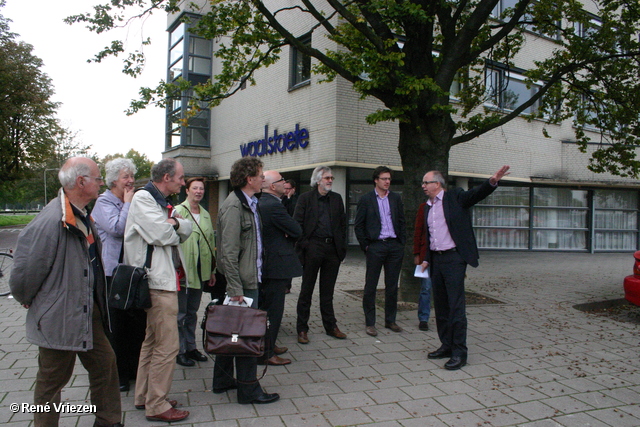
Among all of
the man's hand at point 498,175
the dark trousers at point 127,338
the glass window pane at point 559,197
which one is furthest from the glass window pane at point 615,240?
the dark trousers at point 127,338

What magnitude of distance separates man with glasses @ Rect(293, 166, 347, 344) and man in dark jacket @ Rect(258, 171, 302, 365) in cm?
102

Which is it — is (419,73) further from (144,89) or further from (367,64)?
(144,89)

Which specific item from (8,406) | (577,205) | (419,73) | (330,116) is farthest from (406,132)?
(577,205)

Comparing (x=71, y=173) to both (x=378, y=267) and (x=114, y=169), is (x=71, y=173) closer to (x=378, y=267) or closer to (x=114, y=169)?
(x=114, y=169)

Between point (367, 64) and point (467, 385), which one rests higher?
point (367, 64)

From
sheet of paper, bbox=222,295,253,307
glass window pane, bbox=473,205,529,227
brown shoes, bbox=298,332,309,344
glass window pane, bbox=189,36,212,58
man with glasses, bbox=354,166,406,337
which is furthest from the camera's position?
glass window pane, bbox=189,36,212,58

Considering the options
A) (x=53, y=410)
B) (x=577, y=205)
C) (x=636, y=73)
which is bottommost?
(x=53, y=410)

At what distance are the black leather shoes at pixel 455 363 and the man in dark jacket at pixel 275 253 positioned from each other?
1737 millimetres

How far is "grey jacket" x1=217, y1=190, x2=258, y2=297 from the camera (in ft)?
13.4

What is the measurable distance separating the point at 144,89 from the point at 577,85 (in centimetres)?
838

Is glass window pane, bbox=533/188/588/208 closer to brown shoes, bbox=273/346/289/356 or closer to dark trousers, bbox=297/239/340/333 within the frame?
dark trousers, bbox=297/239/340/333

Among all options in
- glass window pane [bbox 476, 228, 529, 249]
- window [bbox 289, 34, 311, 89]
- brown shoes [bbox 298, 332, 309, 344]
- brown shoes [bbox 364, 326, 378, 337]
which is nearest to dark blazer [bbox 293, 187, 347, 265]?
brown shoes [bbox 298, 332, 309, 344]

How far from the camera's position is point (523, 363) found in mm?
5086

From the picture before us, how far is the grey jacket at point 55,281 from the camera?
2859mm
